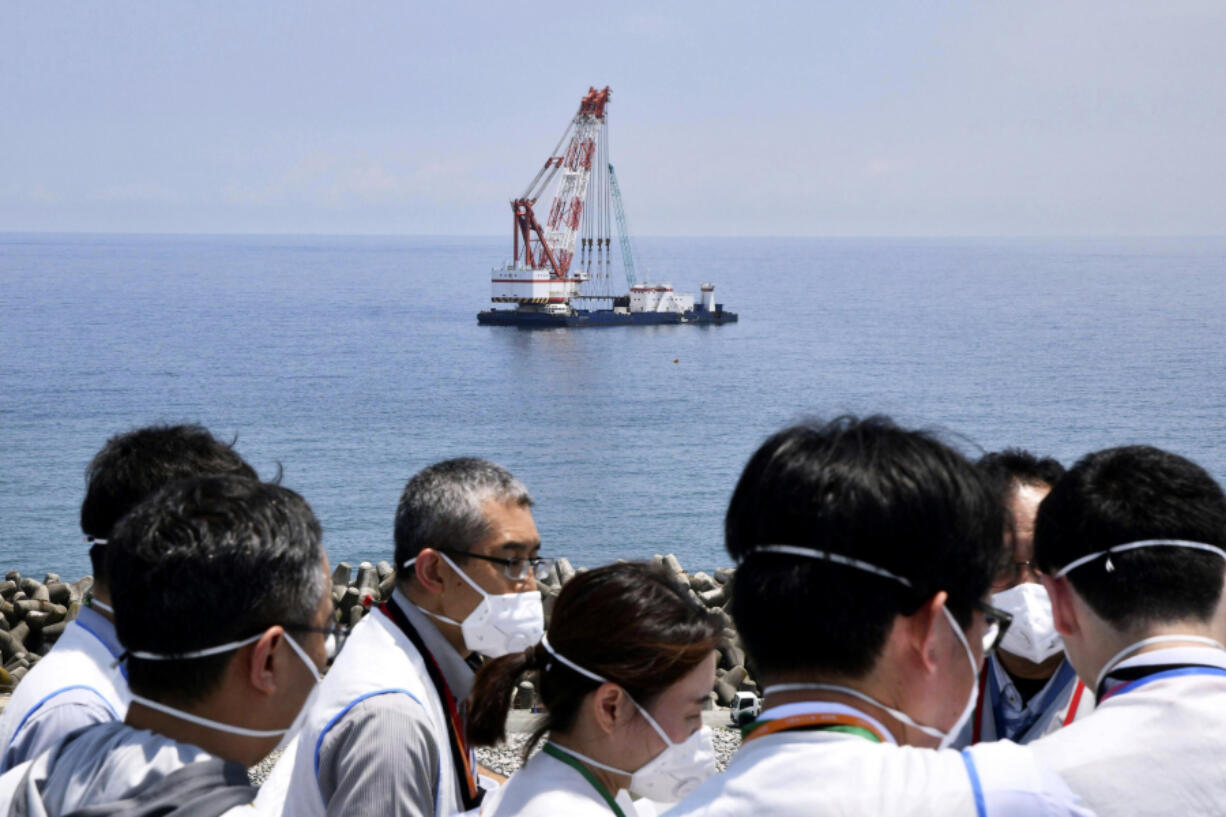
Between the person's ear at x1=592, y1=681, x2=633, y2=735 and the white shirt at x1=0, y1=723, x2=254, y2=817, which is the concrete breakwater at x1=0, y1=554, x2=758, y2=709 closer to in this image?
the person's ear at x1=592, y1=681, x2=633, y2=735

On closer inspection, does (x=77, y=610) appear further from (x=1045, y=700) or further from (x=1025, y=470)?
(x=1045, y=700)

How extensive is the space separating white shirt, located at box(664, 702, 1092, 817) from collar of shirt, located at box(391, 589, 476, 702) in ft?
5.30

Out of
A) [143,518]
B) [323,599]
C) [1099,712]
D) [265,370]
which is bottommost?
[265,370]

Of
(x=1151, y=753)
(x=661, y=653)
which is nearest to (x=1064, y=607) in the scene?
(x=1151, y=753)

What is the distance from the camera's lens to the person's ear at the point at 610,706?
2582 millimetres

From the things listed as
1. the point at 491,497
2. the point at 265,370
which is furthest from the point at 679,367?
the point at 491,497

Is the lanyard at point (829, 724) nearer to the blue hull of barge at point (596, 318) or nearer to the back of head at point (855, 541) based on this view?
the back of head at point (855, 541)

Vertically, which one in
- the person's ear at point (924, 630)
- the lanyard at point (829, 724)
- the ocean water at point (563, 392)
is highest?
the person's ear at point (924, 630)

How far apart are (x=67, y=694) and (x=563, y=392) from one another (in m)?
62.8

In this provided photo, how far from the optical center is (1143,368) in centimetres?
7675

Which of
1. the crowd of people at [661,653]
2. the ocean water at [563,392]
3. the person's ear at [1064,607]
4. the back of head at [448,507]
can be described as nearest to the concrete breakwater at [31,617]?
the ocean water at [563,392]

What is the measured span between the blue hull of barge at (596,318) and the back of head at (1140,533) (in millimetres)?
83863

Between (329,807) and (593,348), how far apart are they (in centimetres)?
7900

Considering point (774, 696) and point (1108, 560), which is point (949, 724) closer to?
point (774, 696)
